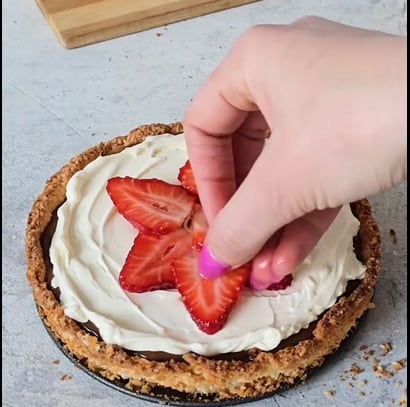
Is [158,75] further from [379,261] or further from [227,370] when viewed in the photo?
[227,370]

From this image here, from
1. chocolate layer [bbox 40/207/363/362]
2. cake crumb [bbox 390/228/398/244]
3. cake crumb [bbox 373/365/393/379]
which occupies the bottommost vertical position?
cake crumb [bbox 373/365/393/379]

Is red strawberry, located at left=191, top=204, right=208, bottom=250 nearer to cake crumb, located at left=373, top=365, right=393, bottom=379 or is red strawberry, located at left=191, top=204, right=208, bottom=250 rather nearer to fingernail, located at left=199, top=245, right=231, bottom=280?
fingernail, located at left=199, top=245, right=231, bottom=280

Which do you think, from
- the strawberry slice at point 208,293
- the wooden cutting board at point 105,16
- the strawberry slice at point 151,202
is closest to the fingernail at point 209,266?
the strawberry slice at point 208,293

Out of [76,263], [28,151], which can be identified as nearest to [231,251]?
[76,263]

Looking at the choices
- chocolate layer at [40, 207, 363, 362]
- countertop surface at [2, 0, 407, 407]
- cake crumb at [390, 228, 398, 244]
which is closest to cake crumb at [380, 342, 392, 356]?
countertop surface at [2, 0, 407, 407]

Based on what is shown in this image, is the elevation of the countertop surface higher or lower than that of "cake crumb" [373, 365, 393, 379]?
higher
